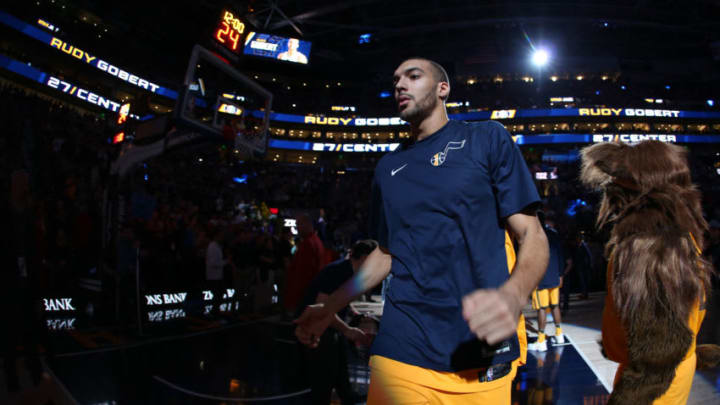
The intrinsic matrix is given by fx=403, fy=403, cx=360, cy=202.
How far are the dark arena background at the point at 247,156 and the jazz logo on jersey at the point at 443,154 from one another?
5.15 feet

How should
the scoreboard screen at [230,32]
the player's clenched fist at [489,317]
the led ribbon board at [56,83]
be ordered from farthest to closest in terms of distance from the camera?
the led ribbon board at [56,83]
the scoreboard screen at [230,32]
the player's clenched fist at [489,317]

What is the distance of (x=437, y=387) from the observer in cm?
144

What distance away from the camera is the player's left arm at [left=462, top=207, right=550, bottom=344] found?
40.2 inches

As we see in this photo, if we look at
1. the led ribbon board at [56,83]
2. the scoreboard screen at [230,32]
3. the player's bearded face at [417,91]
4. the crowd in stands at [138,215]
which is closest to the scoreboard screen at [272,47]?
the crowd in stands at [138,215]

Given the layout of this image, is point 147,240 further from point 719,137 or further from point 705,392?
point 719,137

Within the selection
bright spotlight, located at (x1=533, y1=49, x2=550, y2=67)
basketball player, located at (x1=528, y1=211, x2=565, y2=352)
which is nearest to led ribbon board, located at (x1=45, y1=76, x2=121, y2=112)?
basketball player, located at (x1=528, y1=211, x2=565, y2=352)

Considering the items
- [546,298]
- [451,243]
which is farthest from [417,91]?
[546,298]

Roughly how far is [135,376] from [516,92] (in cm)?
4829

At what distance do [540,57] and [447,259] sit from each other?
45295 mm

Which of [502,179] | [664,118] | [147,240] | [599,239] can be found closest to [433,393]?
[502,179]

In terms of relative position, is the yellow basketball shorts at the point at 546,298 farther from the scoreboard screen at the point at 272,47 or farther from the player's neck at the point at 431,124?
the scoreboard screen at the point at 272,47

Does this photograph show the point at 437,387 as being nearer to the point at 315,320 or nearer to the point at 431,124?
the point at 315,320

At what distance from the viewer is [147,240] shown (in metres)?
8.23

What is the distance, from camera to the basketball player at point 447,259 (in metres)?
1.43
